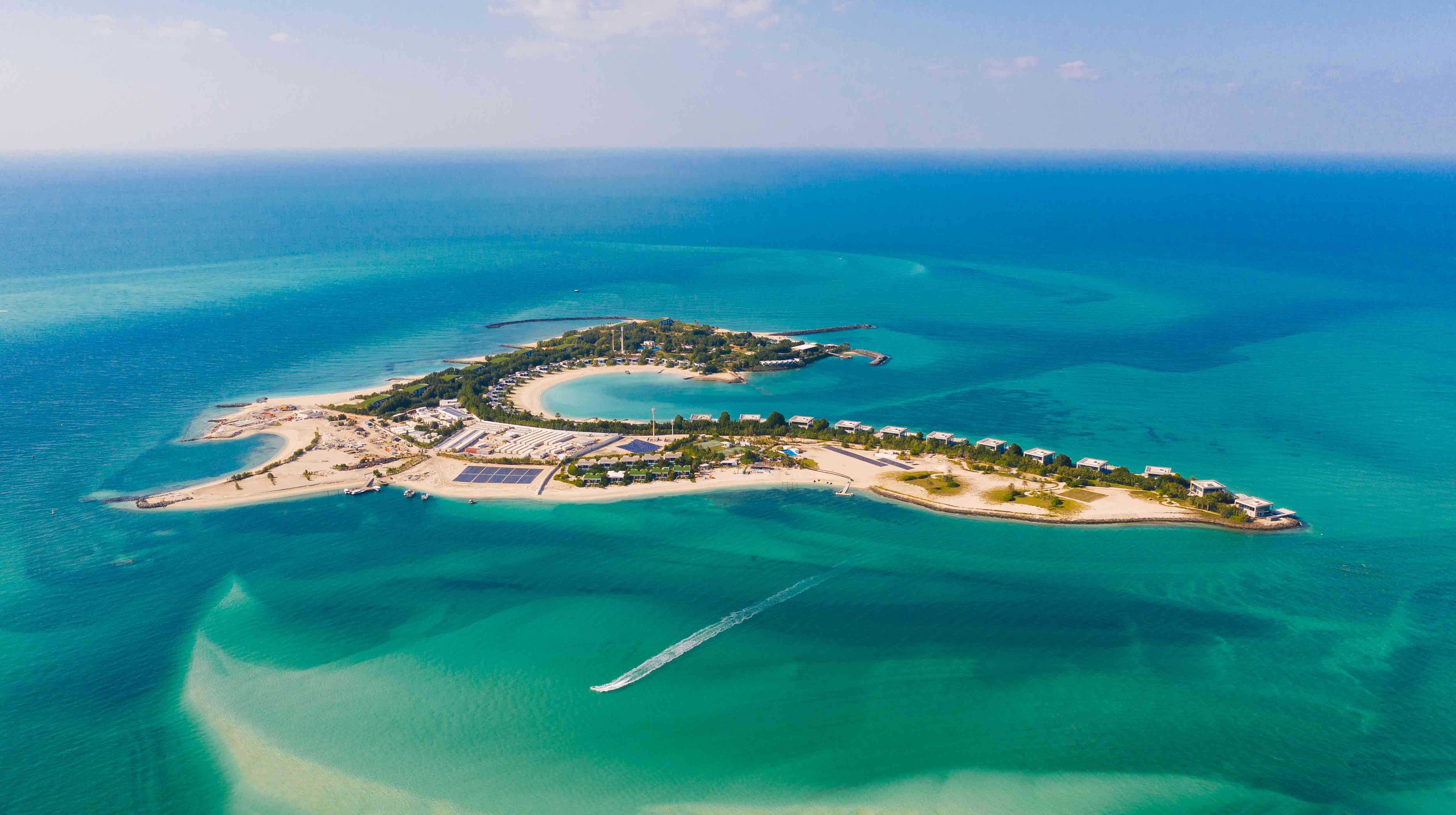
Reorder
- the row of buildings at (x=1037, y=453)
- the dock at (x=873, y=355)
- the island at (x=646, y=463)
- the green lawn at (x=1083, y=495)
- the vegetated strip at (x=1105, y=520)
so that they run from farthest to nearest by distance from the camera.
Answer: the dock at (x=873, y=355) → the green lawn at (x=1083, y=495) → the island at (x=646, y=463) → the row of buildings at (x=1037, y=453) → the vegetated strip at (x=1105, y=520)

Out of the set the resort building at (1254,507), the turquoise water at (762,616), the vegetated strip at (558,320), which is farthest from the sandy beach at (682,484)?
the vegetated strip at (558,320)

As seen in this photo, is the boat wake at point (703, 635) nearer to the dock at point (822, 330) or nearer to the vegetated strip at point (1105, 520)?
the vegetated strip at point (1105, 520)

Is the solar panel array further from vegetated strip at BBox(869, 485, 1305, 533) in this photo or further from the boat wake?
vegetated strip at BBox(869, 485, 1305, 533)

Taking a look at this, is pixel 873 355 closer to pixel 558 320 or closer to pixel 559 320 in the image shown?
pixel 559 320

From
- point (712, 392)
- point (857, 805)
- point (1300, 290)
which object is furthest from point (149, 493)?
point (1300, 290)

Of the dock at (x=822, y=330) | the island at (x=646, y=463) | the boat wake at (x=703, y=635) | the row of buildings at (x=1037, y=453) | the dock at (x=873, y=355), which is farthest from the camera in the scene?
the dock at (x=822, y=330)

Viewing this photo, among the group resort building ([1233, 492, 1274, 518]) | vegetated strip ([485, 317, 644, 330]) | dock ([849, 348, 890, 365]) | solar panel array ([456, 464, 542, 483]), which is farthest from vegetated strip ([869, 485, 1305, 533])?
→ vegetated strip ([485, 317, 644, 330])
